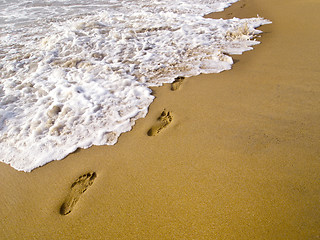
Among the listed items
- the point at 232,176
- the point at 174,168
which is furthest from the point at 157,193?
the point at 232,176

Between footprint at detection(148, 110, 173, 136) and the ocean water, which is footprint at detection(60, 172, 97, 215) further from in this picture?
footprint at detection(148, 110, 173, 136)

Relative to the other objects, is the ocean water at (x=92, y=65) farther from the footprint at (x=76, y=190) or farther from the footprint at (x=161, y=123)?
the footprint at (x=76, y=190)

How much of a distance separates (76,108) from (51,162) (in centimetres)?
93

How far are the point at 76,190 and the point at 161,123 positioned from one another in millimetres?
1210

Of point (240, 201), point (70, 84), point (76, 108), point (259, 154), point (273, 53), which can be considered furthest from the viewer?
point (273, 53)

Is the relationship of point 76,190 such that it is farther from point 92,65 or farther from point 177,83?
point 92,65

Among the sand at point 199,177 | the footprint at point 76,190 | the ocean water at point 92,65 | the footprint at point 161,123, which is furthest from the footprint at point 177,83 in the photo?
the footprint at point 76,190

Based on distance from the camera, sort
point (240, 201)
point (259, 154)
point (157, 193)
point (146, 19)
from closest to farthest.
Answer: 1. point (240, 201)
2. point (157, 193)
3. point (259, 154)
4. point (146, 19)

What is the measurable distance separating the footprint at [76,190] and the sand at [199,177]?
0.11ft

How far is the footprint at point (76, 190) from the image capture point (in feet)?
6.32

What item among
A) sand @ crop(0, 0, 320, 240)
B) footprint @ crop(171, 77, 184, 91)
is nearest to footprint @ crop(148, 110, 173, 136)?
sand @ crop(0, 0, 320, 240)

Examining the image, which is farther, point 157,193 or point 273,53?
point 273,53

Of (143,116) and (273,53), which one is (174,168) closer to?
(143,116)

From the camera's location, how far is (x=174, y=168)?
2.11 meters
